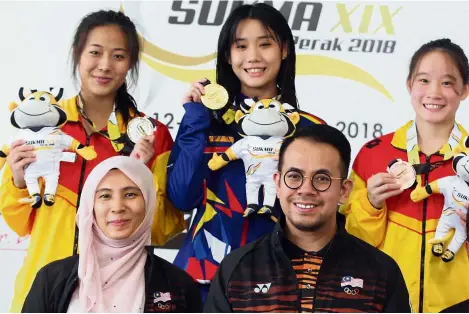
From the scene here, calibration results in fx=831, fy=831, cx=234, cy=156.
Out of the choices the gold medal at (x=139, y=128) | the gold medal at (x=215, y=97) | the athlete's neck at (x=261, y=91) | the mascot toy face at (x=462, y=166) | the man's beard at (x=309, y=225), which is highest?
the athlete's neck at (x=261, y=91)

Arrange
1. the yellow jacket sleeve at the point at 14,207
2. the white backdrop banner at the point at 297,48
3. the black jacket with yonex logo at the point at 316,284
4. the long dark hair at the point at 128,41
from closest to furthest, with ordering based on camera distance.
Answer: the black jacket with yonex logo at the point at 316,284 → the yellow jacket sleeve at the point at 14,207 → the long dark hair at the point at 128,41 → the white backdrop banner at the point at 297,48

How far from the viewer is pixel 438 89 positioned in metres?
2.34

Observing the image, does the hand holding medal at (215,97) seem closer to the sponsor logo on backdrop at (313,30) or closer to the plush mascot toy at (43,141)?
the plush mascot toy at (43,141)

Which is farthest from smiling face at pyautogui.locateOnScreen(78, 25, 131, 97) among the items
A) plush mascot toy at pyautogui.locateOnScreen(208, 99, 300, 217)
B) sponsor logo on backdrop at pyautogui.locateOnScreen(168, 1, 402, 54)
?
sponsor logo on backdrop at pyautogui.locateOnScreen(168, 1, 402, 54)

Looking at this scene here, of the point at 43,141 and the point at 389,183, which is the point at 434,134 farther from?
the point at 43,141

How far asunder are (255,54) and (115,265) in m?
0.73

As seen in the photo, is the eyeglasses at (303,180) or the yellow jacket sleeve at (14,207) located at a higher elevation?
the eyeglasses at (303,180)

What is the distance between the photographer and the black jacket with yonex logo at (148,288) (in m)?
1.94

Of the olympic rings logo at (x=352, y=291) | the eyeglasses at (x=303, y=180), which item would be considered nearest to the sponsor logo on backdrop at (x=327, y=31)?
the eyeglasses at (x=303, y=180)

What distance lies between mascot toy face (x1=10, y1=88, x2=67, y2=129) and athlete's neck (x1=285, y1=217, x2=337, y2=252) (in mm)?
804

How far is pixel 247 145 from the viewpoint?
91.1 inches

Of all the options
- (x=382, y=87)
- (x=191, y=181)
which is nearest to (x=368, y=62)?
(x=382, y=87)

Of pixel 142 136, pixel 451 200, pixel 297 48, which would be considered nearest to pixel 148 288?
pixel 142 136

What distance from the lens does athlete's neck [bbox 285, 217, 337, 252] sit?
6.49ft
